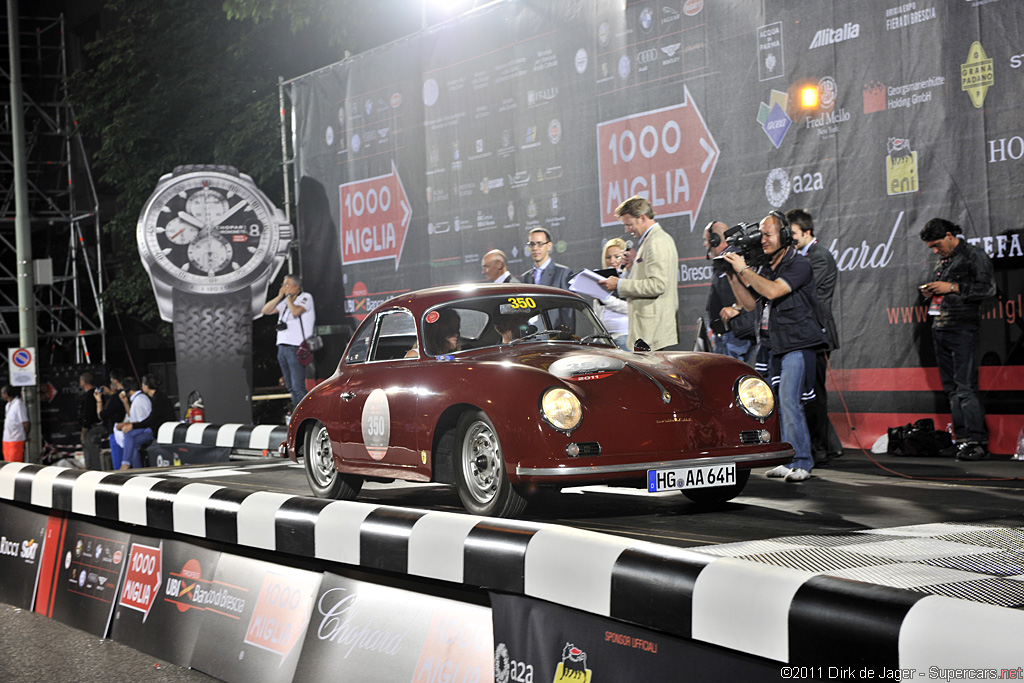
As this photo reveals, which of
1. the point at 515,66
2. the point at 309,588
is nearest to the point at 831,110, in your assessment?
the point at 515,66

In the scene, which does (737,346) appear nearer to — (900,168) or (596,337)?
(900,168)

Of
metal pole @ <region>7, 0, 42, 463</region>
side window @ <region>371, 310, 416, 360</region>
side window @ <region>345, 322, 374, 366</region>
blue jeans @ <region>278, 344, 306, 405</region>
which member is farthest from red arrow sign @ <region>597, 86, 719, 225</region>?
metal pole @ <region>7, 0, 42, 463</region>

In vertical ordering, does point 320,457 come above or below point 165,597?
above

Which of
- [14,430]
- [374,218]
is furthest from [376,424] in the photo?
[14,430]

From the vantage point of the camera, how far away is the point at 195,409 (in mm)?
15656

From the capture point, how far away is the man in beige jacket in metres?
8.80

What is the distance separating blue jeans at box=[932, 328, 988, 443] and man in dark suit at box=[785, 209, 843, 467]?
0.91m

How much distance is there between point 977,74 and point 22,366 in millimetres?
15609

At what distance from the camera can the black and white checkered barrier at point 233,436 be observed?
1116 cm

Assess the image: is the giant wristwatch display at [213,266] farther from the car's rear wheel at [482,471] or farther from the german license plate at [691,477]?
the german license plate at [691,477]

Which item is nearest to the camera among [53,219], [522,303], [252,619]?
[252,619]

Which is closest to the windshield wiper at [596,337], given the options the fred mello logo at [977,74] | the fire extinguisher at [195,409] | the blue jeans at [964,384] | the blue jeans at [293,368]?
the blue jeans at [964,384]

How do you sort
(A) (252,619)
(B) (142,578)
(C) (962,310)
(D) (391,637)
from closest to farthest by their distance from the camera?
(D) (391,637) < (A) (252,619) < (B) (142,578) < (C) (962,310)

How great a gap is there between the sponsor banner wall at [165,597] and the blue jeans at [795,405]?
4162 millimetres
